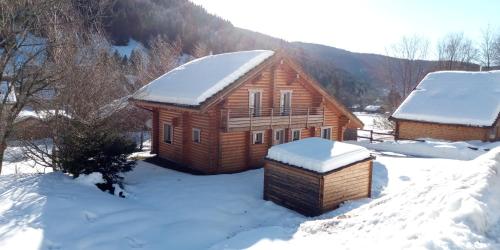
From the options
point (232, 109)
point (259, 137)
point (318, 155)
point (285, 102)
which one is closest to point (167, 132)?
point (232, 109)

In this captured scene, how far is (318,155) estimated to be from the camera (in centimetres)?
1531

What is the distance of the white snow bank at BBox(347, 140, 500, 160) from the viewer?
25.4 meters

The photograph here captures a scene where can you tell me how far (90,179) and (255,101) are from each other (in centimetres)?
987

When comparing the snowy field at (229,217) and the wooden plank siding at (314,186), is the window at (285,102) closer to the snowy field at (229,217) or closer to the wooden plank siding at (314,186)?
the snowy field at (229,217)

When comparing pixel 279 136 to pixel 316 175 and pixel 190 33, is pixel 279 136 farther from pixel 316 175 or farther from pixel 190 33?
pixel 190 33

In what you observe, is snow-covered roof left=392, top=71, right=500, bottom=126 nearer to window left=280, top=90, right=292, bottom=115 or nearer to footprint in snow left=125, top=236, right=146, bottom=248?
window left=280, top=90, right=292, bottom=115

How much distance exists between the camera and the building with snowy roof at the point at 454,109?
28.8m

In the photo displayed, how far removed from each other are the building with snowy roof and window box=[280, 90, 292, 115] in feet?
43.1

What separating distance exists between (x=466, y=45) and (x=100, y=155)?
61877mm

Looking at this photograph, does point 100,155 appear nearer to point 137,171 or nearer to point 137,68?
point 137,171

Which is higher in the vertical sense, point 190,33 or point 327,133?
point 190,33

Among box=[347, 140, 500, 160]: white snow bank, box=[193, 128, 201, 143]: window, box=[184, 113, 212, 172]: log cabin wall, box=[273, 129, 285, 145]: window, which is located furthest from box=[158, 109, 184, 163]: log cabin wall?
box=[347, 140, 500, 160]: white snow bank

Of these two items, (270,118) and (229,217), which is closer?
(229,217)

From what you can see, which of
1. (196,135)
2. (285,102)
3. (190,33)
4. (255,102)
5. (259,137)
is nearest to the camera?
(196,135)
